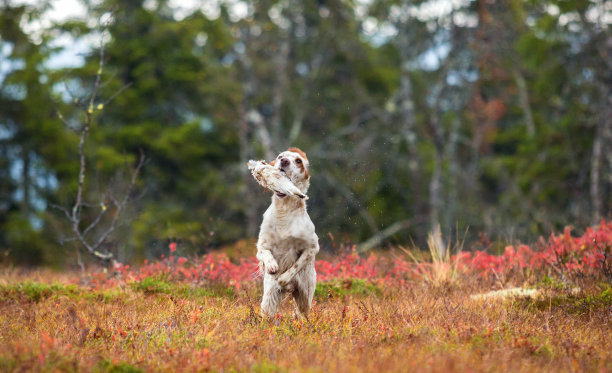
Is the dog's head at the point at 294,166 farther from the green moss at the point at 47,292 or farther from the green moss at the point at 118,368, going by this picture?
the green moss at the point at 47,292

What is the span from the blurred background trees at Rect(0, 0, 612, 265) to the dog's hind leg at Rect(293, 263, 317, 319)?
10.1 meters

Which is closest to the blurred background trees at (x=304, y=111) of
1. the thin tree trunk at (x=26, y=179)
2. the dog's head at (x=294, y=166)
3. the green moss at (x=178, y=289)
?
the thin tree trunk at (x=26, y=179)

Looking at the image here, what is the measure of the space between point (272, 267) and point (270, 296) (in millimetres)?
458

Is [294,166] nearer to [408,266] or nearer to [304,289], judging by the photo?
[304,289]

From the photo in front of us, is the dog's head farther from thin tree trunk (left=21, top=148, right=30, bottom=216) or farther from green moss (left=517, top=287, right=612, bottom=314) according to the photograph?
thin tree trunk (left=21, top=148, right=30, bottom=216)

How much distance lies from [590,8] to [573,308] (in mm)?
11973

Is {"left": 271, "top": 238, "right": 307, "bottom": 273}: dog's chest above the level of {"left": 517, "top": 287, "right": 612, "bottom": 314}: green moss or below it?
above

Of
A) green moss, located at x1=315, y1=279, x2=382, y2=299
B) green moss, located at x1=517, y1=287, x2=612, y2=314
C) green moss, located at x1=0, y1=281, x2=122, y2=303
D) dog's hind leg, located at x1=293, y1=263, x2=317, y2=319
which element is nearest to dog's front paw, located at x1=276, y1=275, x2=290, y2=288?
dog's hind leg, located at x1=293, y1=263, x2=317, y2=319

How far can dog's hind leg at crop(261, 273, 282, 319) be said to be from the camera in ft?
19.5

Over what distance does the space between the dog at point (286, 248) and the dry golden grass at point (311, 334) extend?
Answer: 0.28 m

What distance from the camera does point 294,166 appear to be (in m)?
6.14

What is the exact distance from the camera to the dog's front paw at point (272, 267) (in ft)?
18.5

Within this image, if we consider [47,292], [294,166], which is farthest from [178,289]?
[294,166]

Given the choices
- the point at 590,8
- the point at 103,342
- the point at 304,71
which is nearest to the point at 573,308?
the point at 103,342
